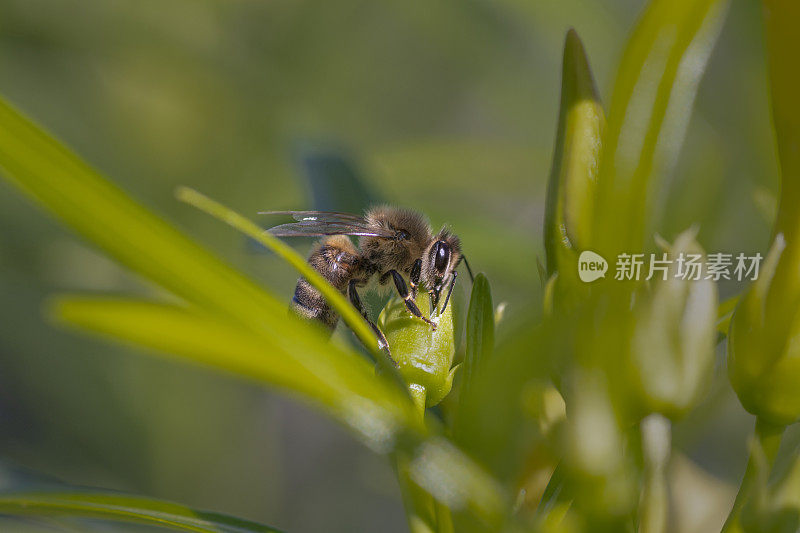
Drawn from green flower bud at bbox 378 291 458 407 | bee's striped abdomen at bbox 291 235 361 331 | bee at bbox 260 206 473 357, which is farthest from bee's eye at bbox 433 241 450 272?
green flower bud at bbox 378 291 458 407

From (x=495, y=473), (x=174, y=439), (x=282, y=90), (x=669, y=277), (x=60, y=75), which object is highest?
(x=669, y=277)

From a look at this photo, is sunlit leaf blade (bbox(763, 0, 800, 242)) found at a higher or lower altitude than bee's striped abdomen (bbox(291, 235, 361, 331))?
higher

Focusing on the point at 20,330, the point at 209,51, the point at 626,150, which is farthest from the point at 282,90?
the point at 626,150

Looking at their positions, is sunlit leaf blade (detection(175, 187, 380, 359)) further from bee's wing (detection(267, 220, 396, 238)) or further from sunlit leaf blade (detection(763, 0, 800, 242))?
→ bee's wing (detection(267, 220, 396, 238))

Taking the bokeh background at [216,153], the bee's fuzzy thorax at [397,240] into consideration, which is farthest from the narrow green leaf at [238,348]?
the bokeh background at [216,153]

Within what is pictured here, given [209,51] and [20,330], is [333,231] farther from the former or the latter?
[20,330]

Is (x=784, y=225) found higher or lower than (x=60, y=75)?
higher

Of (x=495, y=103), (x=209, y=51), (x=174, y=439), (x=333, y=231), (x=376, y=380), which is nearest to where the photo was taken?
(x=376, y=380)

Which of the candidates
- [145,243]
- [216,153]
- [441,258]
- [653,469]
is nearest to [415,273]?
[441,258]
